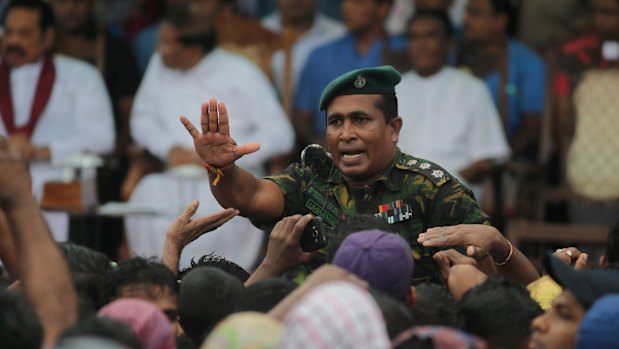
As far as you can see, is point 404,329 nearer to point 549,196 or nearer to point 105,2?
point 549,196

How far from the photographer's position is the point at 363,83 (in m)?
6.82

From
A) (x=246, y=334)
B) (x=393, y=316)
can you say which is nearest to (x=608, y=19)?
(x=393, y=316)

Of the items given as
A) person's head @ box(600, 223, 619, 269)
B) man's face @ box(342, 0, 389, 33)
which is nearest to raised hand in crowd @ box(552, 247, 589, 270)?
person's head @ box(600, 223, 619, 269)

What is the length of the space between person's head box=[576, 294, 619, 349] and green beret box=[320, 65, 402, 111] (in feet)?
8.22

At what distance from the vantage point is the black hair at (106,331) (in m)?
4.12

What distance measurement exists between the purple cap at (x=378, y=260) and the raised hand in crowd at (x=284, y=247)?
792 millimetres

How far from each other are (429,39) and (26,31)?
317 cm

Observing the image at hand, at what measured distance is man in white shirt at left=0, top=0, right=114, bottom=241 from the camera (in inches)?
453

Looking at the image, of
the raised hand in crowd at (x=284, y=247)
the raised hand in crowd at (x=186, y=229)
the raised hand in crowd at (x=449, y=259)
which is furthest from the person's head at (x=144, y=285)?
the raised hand in crowd at (x=449, y=259)

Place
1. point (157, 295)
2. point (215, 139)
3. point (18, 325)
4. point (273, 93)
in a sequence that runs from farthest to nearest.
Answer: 1. point (273, 93)
2. point (215, 139)
3. point (157, 295)
4. point (18, 325)

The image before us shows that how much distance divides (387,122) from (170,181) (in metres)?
4.80

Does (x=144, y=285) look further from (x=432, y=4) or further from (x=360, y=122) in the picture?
(x=432, y=4)

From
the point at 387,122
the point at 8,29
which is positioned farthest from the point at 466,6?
the point at 387,122

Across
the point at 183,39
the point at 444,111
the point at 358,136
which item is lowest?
the point at 444,111
